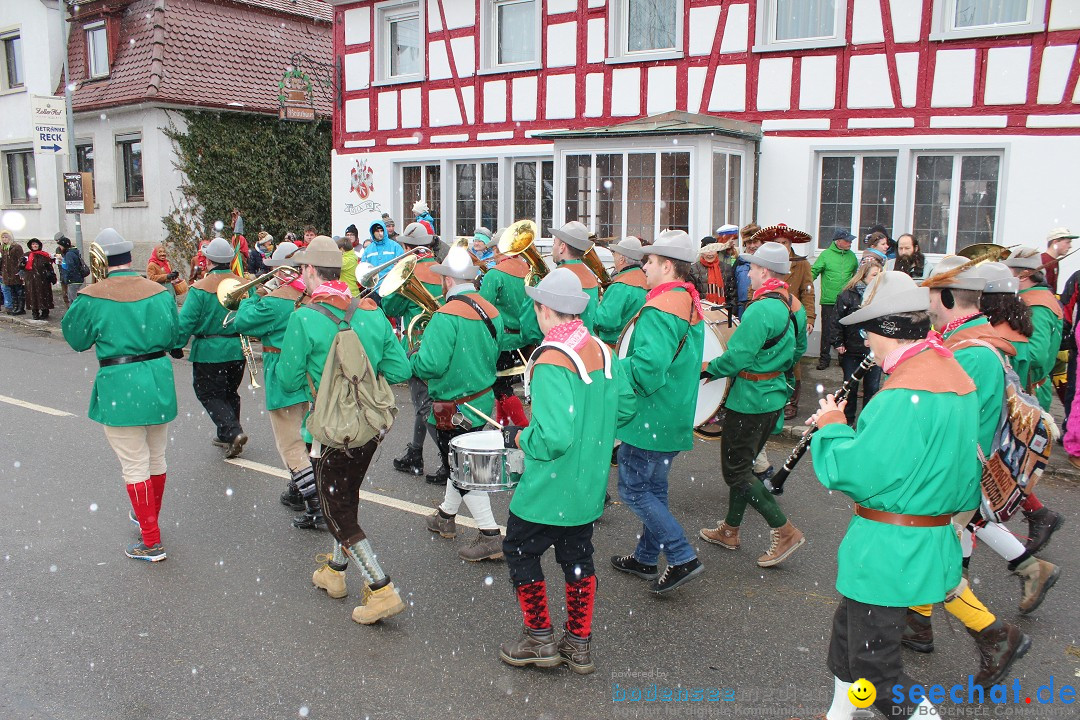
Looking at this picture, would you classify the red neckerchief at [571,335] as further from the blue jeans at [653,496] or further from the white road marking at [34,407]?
the white road marking at [34,407]

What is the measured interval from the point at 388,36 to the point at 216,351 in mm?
11291

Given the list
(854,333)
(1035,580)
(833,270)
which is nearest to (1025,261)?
(1035,580)

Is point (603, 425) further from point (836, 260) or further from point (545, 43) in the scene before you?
point (545, 43)

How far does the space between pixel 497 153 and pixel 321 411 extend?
11.5 m

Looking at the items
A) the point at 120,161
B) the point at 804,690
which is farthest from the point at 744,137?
the point at 120,161

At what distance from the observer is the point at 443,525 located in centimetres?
559

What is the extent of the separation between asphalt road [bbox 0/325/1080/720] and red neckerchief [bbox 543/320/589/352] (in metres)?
1.54

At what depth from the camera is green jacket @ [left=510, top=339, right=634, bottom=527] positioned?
3.62m

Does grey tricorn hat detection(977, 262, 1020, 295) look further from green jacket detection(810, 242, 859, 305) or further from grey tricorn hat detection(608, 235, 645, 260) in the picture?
green jacket detection(810, 242, 859, 305)

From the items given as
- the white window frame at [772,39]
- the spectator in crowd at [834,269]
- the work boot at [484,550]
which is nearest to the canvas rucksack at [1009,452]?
the work boot at [484,550]

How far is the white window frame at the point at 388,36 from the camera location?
52.1 ft

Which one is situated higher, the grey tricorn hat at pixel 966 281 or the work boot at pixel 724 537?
the grey tricorn hat at pixel 966 281

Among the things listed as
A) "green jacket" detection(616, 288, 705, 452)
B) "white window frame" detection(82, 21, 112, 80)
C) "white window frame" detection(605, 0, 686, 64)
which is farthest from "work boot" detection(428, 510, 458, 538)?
"white window frame" detection(82, 21, 112, 80)

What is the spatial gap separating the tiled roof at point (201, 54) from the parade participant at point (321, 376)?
17.5 metres
